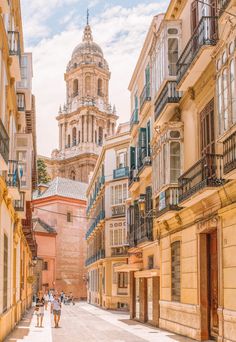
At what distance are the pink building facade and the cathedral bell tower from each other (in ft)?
52.5

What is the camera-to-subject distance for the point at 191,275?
1703cm

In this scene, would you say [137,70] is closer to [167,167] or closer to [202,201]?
[167,167]

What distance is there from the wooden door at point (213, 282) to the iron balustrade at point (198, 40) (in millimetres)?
4569

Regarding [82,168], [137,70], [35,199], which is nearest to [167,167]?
[137,70]

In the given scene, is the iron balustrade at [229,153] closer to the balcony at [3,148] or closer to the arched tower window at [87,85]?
the balcony at [3,148]

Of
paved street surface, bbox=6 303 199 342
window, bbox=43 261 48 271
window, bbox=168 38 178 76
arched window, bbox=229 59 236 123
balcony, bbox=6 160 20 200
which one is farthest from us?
window, bbox=43 261 48 271

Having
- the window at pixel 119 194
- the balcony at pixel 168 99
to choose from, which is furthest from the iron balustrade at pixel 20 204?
the window at pixel 119 194

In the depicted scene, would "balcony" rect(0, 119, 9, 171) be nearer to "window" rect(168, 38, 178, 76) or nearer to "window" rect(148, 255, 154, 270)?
"window" rect(168, 38, 178, 76)

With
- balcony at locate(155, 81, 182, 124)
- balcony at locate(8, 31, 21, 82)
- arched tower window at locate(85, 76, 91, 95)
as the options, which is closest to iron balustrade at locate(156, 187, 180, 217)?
balcony at locate(155, 81, 182, 124)

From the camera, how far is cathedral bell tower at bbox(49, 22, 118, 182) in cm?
8106

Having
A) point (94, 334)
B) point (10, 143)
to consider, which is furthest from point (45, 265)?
point (10, 143)

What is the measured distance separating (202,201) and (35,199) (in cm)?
4791

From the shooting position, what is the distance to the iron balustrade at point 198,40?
1451 centimetres

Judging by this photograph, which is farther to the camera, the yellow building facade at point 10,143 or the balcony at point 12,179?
the balcony at point 12,179
